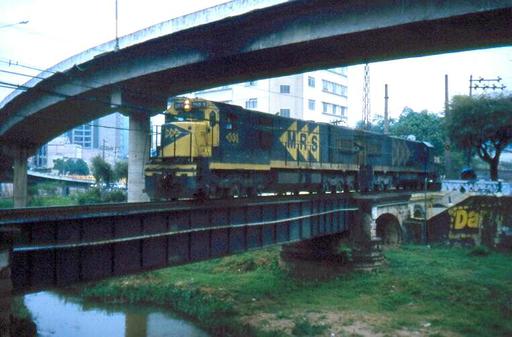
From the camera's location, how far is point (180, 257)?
13.6 metres

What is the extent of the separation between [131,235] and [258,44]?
1188 centimetres

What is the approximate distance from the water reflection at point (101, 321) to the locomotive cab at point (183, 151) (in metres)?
6.91

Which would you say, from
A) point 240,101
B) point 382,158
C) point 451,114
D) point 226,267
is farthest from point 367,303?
point 240,101

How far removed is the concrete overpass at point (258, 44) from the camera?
17.4 metres

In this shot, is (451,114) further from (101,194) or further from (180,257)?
(101,194)

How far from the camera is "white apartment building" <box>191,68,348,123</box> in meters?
58.3

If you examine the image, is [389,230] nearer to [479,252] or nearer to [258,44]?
[479,252]

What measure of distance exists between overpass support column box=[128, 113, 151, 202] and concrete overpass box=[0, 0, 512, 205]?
2.8 inches

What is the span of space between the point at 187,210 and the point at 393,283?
1366cm

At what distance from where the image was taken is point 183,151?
17156mm

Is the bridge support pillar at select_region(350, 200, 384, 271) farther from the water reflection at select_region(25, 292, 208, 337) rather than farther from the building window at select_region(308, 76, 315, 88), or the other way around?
the building window at select_region(308, 76, 315, 88)

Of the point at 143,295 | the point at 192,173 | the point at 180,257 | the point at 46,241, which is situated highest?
the point at 192,173

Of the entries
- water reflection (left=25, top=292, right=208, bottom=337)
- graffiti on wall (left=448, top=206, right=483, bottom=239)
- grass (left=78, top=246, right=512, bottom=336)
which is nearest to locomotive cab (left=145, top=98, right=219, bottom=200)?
grass (left=78, top=246, right=512, bottom=336)

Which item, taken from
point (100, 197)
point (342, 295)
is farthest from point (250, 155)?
point (100, 197)
